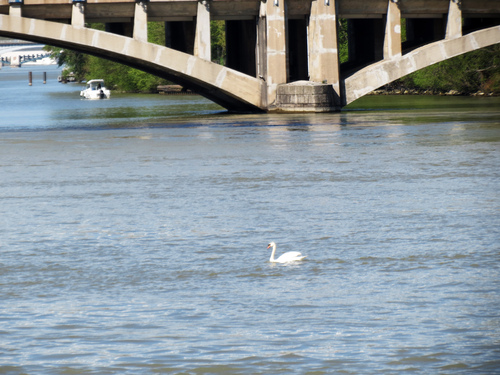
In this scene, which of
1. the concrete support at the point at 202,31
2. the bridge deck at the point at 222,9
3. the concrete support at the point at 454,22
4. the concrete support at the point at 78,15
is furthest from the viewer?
the concrete support at the point at 454,22

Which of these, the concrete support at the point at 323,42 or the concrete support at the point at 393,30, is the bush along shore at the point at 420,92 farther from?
the concrete support at the point at 323,42

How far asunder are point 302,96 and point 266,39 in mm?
2898

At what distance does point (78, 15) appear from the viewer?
4191 centimetres

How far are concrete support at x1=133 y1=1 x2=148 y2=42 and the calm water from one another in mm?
16561

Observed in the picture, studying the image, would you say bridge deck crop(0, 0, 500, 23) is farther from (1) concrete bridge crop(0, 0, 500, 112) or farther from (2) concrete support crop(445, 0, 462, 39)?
(2) concrete support crop(445, 0, 462, 39)

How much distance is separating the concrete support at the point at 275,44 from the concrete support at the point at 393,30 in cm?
505

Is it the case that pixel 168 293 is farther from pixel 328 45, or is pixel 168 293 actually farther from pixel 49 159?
pixel 328 45

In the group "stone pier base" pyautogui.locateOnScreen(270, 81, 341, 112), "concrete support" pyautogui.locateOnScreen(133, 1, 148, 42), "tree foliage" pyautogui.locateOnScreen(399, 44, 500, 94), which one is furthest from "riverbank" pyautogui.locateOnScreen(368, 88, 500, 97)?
"concrete support" pyautogui.locateOnScreen(133, 1, 148, 42)

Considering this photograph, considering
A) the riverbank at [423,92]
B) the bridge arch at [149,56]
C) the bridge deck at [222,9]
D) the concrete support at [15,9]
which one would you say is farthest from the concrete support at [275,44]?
the riverbank at [423,92]

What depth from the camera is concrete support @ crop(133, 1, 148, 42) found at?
43.0m

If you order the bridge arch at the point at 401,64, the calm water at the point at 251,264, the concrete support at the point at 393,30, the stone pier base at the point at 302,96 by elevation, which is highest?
the concrete support at the point at 393,30

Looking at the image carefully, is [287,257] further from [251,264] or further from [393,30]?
[393,30]

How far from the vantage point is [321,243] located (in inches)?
551

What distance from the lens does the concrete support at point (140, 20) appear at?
4300 centimetres
